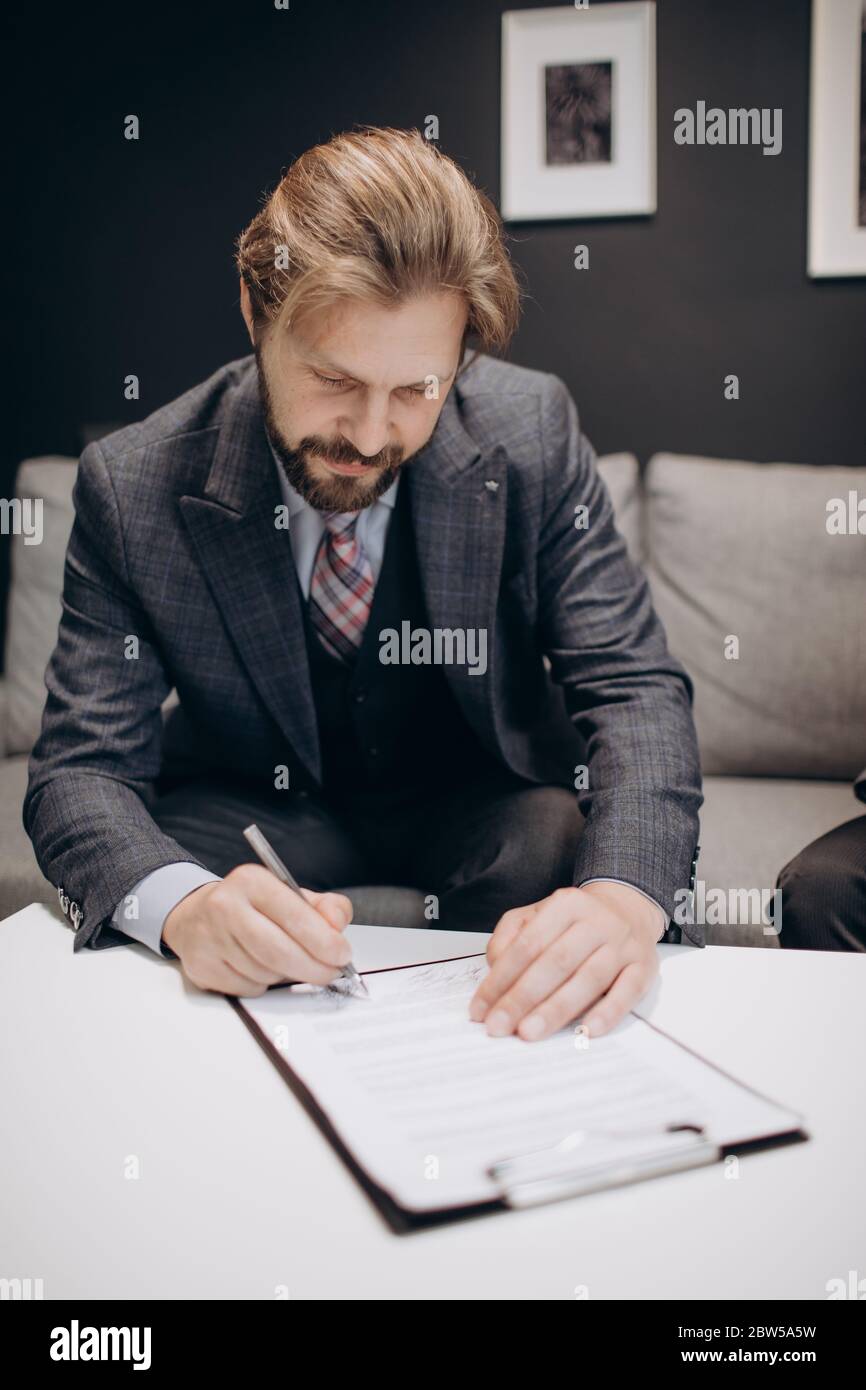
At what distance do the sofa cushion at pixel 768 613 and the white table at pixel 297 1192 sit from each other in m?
1.23

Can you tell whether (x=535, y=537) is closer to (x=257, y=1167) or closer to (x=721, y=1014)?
(x=721, y=1014)

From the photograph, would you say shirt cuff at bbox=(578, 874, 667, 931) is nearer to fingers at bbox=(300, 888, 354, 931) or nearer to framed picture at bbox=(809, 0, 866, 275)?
fingers at bbox=(300, 888, 354, 931)

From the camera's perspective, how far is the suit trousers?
4.62 feet

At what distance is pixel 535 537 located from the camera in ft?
4.73

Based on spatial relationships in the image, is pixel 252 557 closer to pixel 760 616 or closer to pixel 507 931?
pixel 507 931

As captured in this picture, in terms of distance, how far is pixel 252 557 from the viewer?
4.55ft

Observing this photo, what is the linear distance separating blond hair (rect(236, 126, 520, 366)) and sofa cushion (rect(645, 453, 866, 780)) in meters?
0.99

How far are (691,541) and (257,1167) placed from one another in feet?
5.66

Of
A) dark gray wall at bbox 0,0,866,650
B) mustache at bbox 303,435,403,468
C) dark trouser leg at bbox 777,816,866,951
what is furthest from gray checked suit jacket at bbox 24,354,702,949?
dark gray wall at bbox 0,0,866,650

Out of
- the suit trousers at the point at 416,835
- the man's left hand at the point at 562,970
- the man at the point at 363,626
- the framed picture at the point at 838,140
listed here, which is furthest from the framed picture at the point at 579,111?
the man's left hand at the point at 562,970

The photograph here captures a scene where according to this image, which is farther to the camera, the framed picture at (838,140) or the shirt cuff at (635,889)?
the framed picture at (838,140)

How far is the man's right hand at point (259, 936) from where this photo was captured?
2.96 ft

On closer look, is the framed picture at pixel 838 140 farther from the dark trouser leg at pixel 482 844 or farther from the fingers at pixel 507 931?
the fingers at pixel 507 931
